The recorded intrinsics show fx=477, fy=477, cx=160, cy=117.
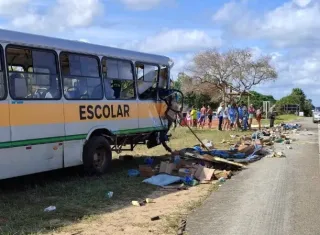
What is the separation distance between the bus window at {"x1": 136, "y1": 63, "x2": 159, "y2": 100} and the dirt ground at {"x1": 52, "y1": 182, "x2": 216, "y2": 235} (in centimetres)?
391

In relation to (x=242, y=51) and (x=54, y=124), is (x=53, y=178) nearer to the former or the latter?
(x=54, y=124)

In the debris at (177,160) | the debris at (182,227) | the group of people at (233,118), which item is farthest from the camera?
the group of people at (233,118)

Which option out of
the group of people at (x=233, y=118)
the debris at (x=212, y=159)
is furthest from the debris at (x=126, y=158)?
the group of people at (x=233, y=118)

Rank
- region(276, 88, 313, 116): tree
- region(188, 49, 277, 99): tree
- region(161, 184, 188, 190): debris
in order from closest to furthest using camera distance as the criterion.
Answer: region(161, 184, 188, 190): debris → region(188, 49, 277, 99): tree → region(276, 88, 313, 116): tree

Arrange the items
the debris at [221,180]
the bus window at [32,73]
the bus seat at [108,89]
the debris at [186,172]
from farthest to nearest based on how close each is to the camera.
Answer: the bus seat at [108,89] → the debris at [186,172] → the debris at [221,180] → the bus window at [32,73]

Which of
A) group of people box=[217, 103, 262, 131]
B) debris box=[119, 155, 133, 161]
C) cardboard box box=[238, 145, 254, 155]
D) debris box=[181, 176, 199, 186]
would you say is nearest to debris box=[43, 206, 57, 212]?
debris box=[181, 176, 199, 186]

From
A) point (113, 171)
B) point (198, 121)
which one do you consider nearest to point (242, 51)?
point (198, 121)

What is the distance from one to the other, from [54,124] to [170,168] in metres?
3.04

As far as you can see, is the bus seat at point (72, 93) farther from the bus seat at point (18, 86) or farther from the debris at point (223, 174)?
the debris at point (223, 174)

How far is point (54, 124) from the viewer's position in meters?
9.21

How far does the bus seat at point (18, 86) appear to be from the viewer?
27.6ft

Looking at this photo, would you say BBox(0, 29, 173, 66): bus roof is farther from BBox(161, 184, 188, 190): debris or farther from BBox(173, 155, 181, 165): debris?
BBox(161, 184, 188, 190): debris

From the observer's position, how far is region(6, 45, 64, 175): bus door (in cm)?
841

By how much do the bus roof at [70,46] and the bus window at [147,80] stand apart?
19 cm
